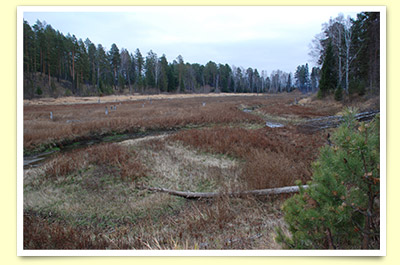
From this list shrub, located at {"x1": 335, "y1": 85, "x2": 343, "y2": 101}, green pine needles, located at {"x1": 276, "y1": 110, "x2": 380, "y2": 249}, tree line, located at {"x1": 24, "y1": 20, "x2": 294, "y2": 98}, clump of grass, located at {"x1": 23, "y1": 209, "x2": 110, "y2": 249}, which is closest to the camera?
green pine needles, located at {"x1": 276, "y1": 110, "x2": 380, "y2": 249}

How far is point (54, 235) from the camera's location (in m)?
3.16

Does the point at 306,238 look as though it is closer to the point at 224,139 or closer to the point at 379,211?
the point at 379,211

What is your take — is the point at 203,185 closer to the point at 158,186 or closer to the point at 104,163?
the point at 158,186

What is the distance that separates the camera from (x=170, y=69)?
6400cm

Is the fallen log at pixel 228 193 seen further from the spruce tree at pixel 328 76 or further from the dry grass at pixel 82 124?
the spruce tree at pixel 328 76

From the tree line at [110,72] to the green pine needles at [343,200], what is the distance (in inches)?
210

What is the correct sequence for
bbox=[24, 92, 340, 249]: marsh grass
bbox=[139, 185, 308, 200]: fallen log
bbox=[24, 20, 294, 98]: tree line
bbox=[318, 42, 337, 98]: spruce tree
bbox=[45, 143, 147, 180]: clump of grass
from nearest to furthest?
bbox=[24, 92, 340, 249]: marsh grass, bbox=[139, 185, 308, 200]: fallen log, bbox=[45, 143, 147, 180]: clump of grass, bbox=[24, 20, 294, 98]: tree line, bbox=[318, 42, 337, 98]: spruce tree

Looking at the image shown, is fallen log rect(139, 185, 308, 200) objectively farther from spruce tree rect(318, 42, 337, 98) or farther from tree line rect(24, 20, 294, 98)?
spruce tree rect(318, 42, 337, 98)

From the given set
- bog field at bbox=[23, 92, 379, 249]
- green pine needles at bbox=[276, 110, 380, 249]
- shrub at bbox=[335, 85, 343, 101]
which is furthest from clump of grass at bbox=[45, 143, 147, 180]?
shrub at bbox=[335, 85, 343, 101]

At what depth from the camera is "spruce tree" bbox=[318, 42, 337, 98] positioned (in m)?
24.2

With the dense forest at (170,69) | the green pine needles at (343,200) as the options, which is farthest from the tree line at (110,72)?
the green pine needles at (343,200)

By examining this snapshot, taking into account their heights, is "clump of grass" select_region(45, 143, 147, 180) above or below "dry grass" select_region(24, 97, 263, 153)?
below

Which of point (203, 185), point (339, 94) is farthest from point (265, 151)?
point (339, 94)

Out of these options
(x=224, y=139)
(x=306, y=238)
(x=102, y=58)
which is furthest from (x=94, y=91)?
(x=306, y=238)
